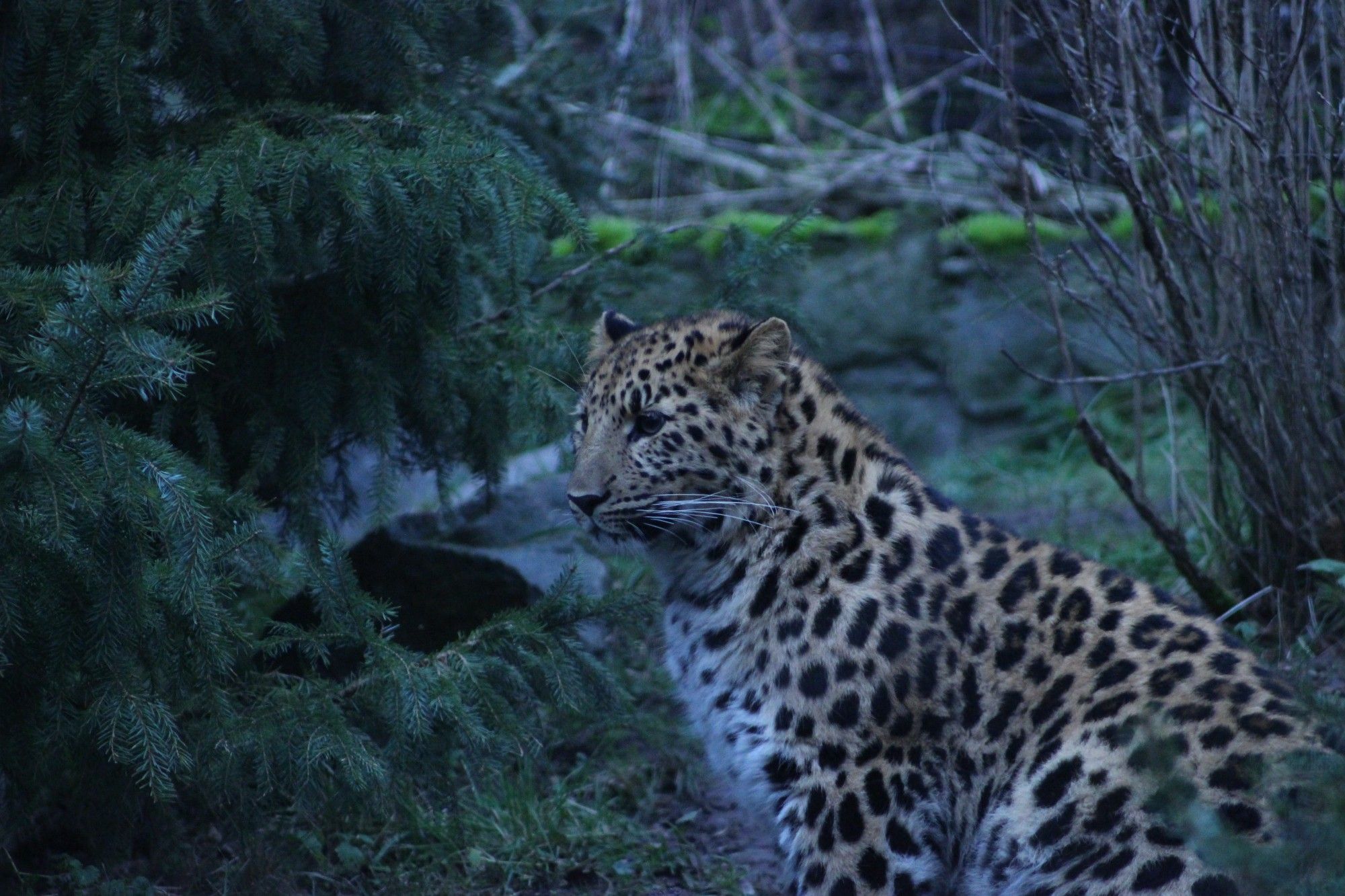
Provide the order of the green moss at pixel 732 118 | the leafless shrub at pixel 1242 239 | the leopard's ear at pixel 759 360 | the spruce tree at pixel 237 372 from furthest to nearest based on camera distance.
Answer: the green moss at pixel 732 118, the leafless shrub at pixel 1242 239, the leopard's ear at pixel 759 360, the spruce tree at pixel 237 372

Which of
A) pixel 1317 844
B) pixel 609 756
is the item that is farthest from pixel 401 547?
pixel 1317 844

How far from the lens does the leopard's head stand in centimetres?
472

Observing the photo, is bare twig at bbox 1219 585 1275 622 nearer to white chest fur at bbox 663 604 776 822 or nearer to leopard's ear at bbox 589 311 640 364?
white chest fur at bbox 663 604 776 822

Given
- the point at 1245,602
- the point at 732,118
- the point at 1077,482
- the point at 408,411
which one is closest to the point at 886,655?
the point at 408,411

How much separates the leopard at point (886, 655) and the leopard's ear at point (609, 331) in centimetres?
13

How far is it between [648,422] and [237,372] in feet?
5.85

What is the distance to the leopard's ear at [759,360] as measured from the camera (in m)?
4.69

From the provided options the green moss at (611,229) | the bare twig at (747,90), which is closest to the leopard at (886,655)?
the green moss at (611,229)

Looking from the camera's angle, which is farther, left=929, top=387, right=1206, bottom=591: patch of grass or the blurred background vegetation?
left=929, top=387, right=1206, bottom=591: patch of grass

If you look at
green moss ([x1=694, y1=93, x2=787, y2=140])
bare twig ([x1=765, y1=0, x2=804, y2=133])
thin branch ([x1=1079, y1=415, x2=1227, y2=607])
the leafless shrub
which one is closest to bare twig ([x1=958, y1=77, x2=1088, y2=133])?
the leafless shrub

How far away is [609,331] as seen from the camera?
17.3 feet

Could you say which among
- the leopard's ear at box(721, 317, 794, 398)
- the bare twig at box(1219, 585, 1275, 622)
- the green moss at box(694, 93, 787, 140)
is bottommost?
the bare twig at box(1219, 585, 1275, 622)

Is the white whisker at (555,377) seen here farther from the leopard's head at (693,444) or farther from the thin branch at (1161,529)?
the thin branch at (1161,529)

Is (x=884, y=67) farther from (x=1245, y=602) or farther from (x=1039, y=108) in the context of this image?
(x=1245, y=602)
